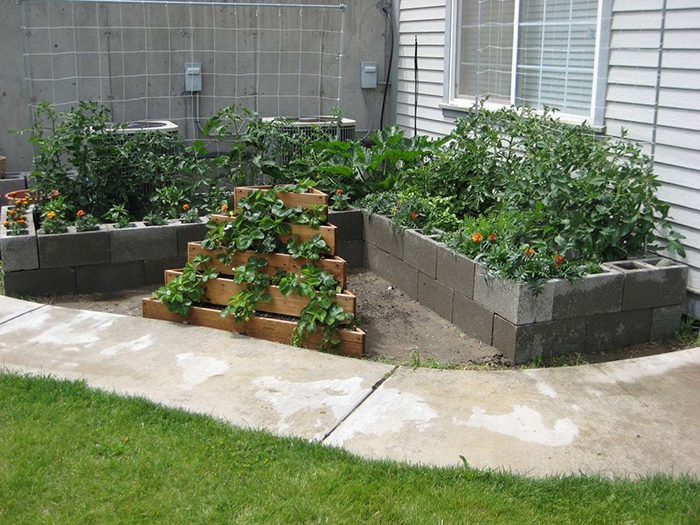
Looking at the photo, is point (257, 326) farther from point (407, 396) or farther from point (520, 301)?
point (520, 301)

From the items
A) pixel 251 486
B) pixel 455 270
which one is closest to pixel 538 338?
pixel 455 270

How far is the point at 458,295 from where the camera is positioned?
5.34m

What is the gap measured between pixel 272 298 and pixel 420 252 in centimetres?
125

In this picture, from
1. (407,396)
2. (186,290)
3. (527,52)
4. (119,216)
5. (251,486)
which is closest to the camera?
(251,486)

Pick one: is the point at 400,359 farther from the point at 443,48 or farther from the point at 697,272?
the point at 443,48

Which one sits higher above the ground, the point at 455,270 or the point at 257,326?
the point at 455,270

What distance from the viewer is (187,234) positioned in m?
6.32

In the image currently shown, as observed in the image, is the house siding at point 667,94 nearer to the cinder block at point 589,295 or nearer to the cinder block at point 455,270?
→ the cinder block at point 589,295

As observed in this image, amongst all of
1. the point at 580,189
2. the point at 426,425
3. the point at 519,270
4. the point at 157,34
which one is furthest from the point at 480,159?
the point at 157,34

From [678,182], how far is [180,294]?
135 inches

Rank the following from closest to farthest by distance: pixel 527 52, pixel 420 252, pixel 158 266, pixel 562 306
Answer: pixel 562 306 < pixel 420 252 < pixel 158 266 < pixel 527 52

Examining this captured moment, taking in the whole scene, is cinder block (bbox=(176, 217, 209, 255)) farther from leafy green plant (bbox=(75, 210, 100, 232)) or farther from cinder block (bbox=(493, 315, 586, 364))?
cinder block (bbox=(493, 315, 586, 364))

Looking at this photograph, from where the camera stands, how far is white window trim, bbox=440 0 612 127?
5945 mm

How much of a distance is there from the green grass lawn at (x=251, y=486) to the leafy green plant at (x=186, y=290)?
60.7 inches
